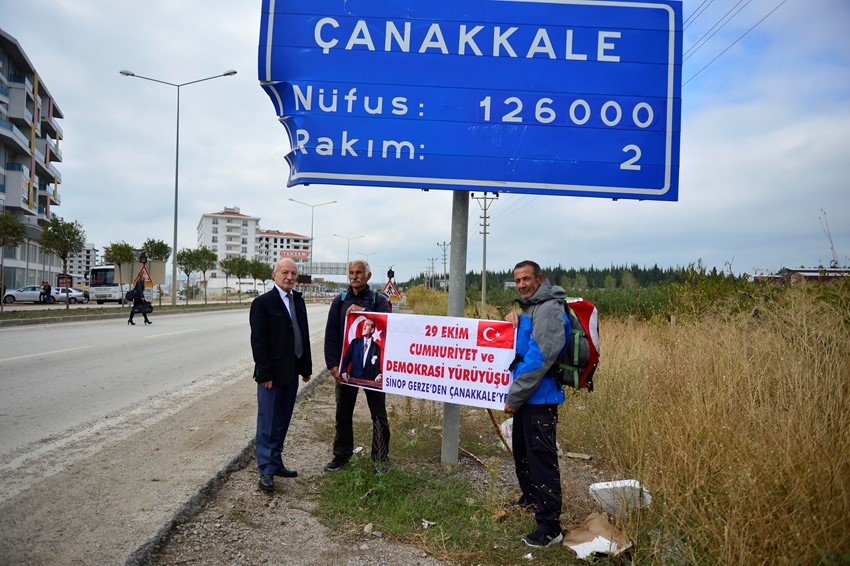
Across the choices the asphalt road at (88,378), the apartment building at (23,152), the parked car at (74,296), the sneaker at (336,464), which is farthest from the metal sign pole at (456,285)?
the apartment building at (23,152)

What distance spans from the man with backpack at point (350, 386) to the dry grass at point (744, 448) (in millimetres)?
1918

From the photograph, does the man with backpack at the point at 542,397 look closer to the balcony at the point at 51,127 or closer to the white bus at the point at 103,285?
the white bus at the point at 103,285

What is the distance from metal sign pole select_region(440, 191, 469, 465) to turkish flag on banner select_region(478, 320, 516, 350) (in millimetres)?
494

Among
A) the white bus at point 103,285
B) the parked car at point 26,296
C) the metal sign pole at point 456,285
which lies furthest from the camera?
the white bus at point 103,285

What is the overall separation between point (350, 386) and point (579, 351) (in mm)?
2215

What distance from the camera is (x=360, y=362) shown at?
518cm

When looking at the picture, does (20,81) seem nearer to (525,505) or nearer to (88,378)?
(88,378)

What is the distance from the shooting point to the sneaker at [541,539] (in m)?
3.74

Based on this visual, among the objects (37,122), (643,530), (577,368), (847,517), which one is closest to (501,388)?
(577,368)

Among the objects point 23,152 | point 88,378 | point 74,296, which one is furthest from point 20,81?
point 88,378

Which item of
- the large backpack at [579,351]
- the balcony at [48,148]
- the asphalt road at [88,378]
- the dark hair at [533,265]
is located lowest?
the asphalt road at [88,378]

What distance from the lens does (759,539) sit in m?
2.93

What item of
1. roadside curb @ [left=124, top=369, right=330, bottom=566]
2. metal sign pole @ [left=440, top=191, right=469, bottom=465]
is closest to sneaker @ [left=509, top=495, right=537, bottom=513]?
metal sign pole @ [left=440, top=191, right=469, bottom=465]

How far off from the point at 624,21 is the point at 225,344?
43.7 feet
